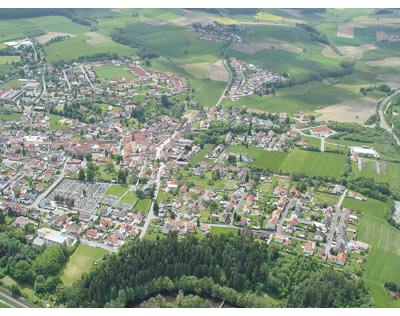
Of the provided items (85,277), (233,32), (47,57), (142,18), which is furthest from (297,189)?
(142,18)

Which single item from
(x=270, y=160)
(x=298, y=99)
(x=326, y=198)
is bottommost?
(x=326, y=198)

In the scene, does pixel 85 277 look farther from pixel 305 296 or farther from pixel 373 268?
pixel 373 268

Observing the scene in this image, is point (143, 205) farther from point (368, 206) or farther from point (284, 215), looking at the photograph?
point (368, 206)

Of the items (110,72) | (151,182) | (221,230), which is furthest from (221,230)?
(110,72)

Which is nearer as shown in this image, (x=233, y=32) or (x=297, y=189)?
(x=297, y=189)

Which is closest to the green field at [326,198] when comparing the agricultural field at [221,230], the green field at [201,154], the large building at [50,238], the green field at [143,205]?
the agricultural field at [221,230]
